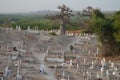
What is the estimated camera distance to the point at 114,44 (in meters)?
34.8

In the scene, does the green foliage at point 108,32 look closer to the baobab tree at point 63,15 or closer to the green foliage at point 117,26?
the green foliage at point 117,26

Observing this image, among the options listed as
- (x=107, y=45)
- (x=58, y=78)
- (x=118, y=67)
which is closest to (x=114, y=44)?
(x=107, y=45)

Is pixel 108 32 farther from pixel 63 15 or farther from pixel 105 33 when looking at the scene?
pixel 63 15

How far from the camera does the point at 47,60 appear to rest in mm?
30844

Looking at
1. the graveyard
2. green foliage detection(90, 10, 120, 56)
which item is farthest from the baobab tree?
green foliage detection(90, 10, 120, 56)

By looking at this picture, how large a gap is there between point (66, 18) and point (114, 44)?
17104mm

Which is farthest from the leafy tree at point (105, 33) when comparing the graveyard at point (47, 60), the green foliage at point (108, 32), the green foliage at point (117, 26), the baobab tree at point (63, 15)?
the baobab tree at point (63, 15)

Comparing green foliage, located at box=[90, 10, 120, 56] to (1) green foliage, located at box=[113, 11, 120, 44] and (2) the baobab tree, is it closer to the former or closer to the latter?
(1) green foliage, located at box=[113, 11, 120, 44]

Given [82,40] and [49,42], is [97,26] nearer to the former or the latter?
[49,42]

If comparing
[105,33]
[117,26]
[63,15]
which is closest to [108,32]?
[105,33]

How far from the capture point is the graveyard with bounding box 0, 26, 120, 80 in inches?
990

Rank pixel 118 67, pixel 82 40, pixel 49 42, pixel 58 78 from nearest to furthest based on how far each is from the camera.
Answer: pixel 58 78 → pixel 118 67 → pixel 49 42 → pixel 82 40

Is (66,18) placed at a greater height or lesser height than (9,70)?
greater

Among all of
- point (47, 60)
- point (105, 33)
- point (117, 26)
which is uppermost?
point (117, 26)
